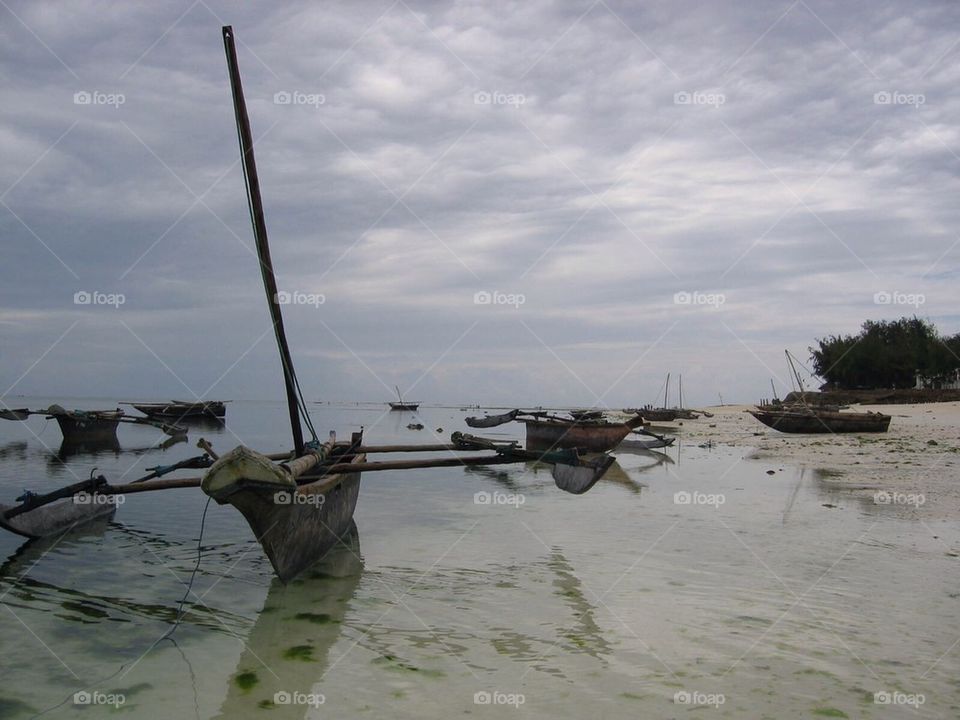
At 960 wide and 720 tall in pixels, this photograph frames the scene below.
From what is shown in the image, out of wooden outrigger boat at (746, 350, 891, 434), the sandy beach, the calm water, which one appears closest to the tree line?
the sandy beach

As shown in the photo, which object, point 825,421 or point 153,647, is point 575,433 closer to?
point 825,421

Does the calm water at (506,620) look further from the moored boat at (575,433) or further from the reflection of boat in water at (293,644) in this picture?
→ the moored boat at (575,433)

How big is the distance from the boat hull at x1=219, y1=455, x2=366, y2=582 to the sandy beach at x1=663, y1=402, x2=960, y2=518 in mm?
11525

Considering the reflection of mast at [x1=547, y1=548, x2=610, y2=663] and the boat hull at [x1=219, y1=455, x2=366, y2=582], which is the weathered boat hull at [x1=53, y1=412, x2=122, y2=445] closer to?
the boat hull at [x1=219, y1=455, x2=366, y2=582]

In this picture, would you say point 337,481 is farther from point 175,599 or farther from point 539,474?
point 539,474

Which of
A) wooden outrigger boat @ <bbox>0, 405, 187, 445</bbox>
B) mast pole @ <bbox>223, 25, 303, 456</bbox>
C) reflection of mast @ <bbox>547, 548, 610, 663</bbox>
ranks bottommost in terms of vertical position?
reflection of mast @ <bbox>547, 548, 610, 663</bbox>

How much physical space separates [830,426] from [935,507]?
24.4 m

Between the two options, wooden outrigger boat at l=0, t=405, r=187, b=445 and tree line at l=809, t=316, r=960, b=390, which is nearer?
wooden outrigger boat at l=0, t=405, r=187, b=445

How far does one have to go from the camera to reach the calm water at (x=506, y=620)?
18.9ft

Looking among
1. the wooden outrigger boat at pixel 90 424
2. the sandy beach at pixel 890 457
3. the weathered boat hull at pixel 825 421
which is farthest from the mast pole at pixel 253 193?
the weathered boat hull at pixel 825 421

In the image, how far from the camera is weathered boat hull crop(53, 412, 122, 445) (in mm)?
31156

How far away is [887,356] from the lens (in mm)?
65000

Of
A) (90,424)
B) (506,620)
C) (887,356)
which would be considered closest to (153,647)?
(506,620)

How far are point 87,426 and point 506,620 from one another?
30847mm
